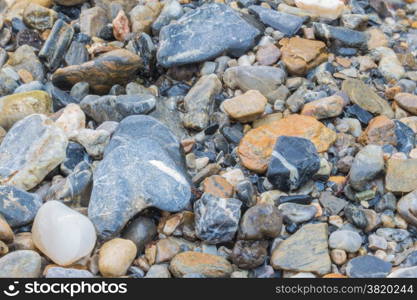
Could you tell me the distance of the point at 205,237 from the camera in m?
2.75

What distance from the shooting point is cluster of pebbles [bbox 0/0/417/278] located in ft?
8.85

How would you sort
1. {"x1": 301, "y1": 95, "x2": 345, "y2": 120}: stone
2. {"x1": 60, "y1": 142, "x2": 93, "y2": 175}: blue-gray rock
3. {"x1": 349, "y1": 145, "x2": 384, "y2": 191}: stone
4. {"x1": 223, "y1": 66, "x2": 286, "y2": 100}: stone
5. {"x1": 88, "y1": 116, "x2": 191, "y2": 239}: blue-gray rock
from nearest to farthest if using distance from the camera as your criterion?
{"x1": 88, "y1": 116, "x2": 191, "y2": 239}: blue-gray rock, {"x1": 349, "y1": 145, "x2": 384, "y2": 191}: stone, {"x1": 60, "y1": 142, "x2": 93, "y2": 175}: blue-gray rock, {"x1": 301, "y1": 95, "x2": 345, "y2": 120}: stone, {"x1": 223, "y1": 66, "x2": 286, "y2": 100}: stone

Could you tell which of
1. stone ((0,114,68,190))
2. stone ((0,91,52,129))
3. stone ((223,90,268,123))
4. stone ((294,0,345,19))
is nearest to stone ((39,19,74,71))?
stone ((0,91,52,129))

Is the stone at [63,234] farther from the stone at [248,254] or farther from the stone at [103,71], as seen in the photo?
the stone at [103,71]

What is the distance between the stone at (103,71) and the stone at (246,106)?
2.24 feet

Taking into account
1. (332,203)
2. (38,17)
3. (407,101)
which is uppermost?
(38,17)

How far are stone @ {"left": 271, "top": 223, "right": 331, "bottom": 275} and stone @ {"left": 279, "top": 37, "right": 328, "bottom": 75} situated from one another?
3.94 feet

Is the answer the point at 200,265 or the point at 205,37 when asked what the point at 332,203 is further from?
the point at 205,37

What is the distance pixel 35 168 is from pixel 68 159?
0.19 m

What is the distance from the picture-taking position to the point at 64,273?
2523 millimetres

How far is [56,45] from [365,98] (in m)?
2.05

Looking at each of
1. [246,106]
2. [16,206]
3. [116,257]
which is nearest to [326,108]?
[246,106]

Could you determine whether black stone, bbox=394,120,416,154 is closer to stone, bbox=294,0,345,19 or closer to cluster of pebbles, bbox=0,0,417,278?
cluster of pebbles, bbox=0,0,417,278

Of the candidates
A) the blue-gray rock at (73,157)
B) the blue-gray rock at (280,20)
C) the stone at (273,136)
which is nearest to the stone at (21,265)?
the blue-gray rock at (73,157)
